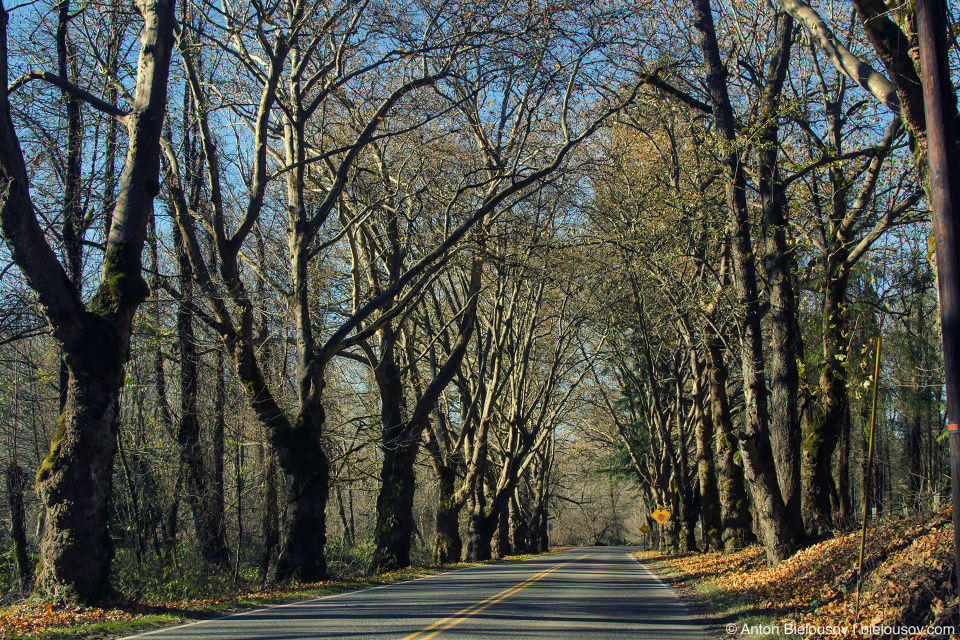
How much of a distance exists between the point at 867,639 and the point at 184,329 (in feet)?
54.3

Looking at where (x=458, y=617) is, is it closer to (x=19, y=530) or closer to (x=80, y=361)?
(x=80, y=361)

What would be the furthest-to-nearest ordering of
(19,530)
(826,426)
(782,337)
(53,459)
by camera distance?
(19,530)
(826,426)
(782,337)
(53,459)

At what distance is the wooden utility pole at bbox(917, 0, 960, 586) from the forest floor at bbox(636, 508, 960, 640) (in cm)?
118

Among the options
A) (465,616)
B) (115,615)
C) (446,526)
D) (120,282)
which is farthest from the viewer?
(446,526)

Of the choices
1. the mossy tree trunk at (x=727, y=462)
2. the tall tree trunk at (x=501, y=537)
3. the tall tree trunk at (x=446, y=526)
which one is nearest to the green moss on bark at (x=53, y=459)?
the mossy tree trunk at (x=727, y=462)

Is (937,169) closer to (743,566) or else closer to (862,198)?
(862,198)

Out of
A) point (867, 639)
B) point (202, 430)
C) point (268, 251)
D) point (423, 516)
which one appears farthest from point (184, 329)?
point (423, 516)

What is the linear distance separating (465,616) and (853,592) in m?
4.78

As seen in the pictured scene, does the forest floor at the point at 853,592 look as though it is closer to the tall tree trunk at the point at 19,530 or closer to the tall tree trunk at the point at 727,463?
the tall tree trunk at the point at 727,463

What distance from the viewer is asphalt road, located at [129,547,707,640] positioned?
816cm

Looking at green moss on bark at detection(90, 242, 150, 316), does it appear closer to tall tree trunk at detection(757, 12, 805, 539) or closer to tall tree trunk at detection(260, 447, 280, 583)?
tall tree trunk at detection(260, 447, 280, 583)

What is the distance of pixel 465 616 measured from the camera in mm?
9781

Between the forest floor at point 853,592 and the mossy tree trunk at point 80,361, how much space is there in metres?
8.51

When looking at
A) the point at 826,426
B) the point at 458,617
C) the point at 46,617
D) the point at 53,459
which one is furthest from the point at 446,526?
the point at 46,617
